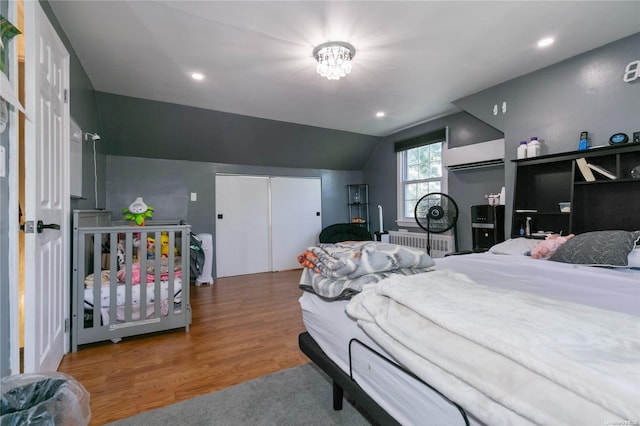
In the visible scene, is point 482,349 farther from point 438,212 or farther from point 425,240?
point 425,240

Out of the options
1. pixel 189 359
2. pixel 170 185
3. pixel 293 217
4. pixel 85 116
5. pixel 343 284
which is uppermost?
pixel 85 116

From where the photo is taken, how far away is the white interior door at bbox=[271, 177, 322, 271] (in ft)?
15.6

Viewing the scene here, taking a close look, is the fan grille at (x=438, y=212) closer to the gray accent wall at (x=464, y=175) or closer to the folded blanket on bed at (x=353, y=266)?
the gray accent wall at (x=464, y=175)

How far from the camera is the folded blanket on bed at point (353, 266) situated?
1163 mm

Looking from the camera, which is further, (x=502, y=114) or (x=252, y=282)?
(x=252, y=282)

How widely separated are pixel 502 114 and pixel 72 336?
413 centimetres

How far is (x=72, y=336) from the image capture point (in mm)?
2027

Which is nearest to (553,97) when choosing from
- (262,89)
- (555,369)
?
(262,89)

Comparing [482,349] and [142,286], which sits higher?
[482,349]

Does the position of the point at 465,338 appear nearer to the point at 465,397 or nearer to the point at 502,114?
the point at 465,397

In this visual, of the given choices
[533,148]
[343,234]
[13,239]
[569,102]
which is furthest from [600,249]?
Result: [343,234]

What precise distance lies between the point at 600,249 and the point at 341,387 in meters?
1.65

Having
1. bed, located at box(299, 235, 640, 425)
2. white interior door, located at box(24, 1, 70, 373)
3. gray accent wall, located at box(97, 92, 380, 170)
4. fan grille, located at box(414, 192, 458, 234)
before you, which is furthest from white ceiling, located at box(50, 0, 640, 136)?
bed, located at box(299, 235, 640, 425)

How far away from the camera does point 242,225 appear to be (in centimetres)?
452
